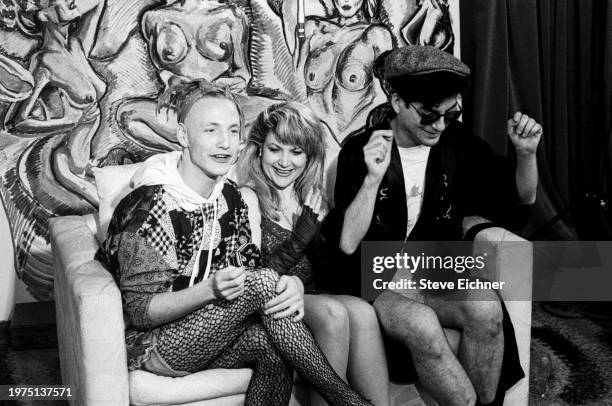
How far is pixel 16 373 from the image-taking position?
2957 mm

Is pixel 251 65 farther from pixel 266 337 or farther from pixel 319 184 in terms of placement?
pixel 266 337

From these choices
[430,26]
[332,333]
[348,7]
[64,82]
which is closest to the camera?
[332,333]

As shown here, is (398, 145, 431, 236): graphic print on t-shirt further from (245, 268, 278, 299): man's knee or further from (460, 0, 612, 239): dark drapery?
(460, 0, 612, 239): dark drapery

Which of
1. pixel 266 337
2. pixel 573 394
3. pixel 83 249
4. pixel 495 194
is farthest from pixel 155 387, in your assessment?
pixel 573 394

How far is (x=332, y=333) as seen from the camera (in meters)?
2.27

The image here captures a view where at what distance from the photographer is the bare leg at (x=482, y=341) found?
2326 mm

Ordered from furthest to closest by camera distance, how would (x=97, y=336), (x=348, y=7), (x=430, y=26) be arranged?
1. (x=430, y=26)
2. (x=348, y=7)
3. (x=97, y=336)

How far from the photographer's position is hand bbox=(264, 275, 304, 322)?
214cm

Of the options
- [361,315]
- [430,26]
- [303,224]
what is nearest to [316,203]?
[303,224]

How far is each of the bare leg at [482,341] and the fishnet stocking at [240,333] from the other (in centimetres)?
35

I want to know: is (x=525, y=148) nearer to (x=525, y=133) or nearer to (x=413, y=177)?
(x=525, y=133)

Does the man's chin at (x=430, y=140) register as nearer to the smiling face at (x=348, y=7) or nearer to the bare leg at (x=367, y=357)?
the bare leg at (x=367, y=357)

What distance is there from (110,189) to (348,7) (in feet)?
4.37

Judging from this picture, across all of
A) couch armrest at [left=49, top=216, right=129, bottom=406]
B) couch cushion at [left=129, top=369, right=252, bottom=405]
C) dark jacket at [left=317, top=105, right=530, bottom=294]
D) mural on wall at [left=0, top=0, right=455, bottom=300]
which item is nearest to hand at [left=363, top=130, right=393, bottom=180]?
dark jacket at [left=317, top=105, right=530, bottom=294]
